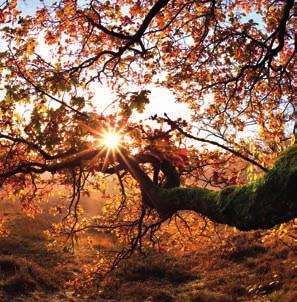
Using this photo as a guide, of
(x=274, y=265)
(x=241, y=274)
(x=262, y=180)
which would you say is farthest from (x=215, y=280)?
(x=262, y=180)

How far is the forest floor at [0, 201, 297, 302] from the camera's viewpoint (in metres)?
14.9

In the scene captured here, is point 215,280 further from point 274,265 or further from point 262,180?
point 262,180

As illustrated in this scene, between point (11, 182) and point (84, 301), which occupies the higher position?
point (11, 182)

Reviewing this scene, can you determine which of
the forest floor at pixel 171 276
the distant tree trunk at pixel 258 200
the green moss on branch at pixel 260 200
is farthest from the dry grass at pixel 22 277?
the green moss on branch at pixel 260 200

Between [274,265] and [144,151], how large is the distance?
41.2 ft

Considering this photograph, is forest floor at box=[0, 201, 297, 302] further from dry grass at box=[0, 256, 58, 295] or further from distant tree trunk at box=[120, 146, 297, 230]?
distant tree trunk at box=[120, 146, 297, 230]

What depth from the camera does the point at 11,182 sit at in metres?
9.25

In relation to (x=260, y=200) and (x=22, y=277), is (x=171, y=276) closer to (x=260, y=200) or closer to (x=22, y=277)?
(x=22, y=277)

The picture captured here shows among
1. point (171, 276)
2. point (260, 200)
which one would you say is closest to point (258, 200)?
point (260, 200)

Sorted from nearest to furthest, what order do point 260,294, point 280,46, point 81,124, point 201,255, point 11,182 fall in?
1. point 81,124
2. point 280,46
3. point 11,182
4. point 260,294
5. point 201,255

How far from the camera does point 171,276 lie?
18.6 m

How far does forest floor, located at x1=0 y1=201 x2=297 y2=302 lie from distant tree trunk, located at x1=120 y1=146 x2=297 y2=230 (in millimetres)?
7662

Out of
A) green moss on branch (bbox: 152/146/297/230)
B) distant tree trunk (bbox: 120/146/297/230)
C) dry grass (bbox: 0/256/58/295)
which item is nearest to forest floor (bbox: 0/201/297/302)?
dry grass (bbox: 0/256/58/295)

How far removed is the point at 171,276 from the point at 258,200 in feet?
51.0
